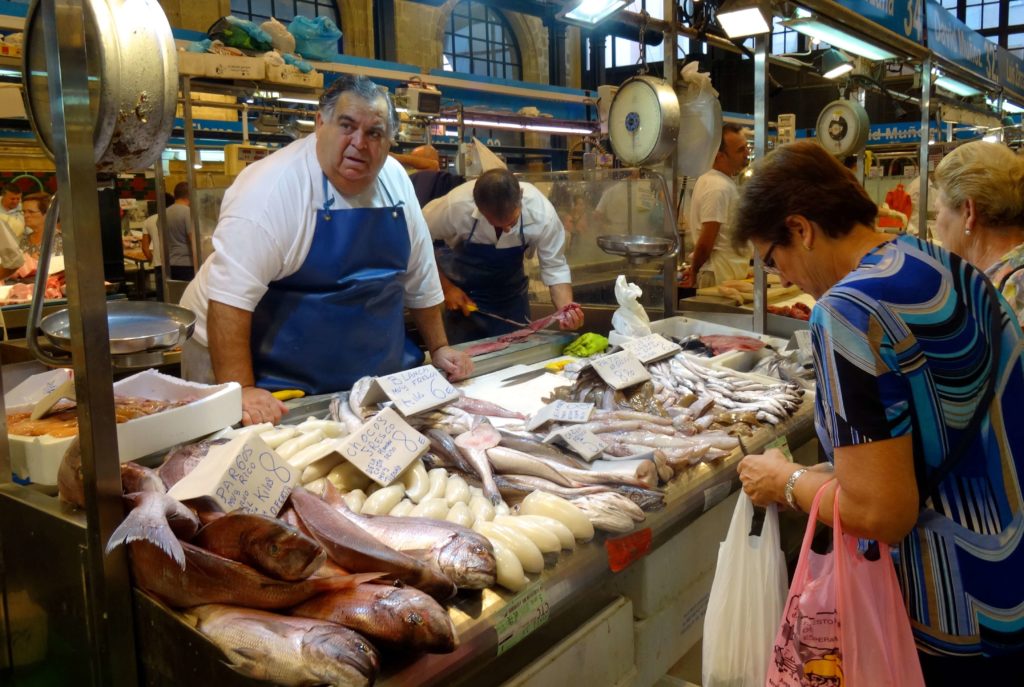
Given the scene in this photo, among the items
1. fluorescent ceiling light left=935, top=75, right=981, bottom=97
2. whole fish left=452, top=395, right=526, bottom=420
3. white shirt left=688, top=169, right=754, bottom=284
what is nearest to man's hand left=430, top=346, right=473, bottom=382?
whole fish left=452, top=395, right=526, bottom=420

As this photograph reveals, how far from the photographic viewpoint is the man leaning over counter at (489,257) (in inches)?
205

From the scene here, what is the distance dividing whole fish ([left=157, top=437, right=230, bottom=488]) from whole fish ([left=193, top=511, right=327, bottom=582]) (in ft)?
1.59

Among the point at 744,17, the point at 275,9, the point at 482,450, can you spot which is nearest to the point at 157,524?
the point at 482,450

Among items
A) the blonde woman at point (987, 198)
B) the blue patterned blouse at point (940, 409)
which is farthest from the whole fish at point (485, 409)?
the blonde woman at point (987, 198)

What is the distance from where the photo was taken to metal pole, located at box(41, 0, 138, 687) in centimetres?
141

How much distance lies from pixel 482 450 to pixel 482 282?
304cm

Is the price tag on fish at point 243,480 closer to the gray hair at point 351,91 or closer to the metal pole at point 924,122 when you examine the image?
the gray hair at point 351,91

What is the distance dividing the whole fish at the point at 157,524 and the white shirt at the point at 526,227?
377 centimetres

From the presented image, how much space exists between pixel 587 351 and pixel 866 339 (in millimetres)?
2478

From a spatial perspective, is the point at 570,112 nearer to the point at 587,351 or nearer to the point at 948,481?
the point at 587,351

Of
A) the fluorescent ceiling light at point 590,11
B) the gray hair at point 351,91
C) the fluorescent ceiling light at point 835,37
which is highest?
the fluorescent ceiling light at point 835,37

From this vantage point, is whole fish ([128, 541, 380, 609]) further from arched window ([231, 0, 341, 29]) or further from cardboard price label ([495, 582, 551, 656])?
arched window ([231, 0, 341, 29])

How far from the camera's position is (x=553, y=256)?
207 inches

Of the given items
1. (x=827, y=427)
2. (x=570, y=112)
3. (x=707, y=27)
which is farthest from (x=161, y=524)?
(x=570, y=112)
